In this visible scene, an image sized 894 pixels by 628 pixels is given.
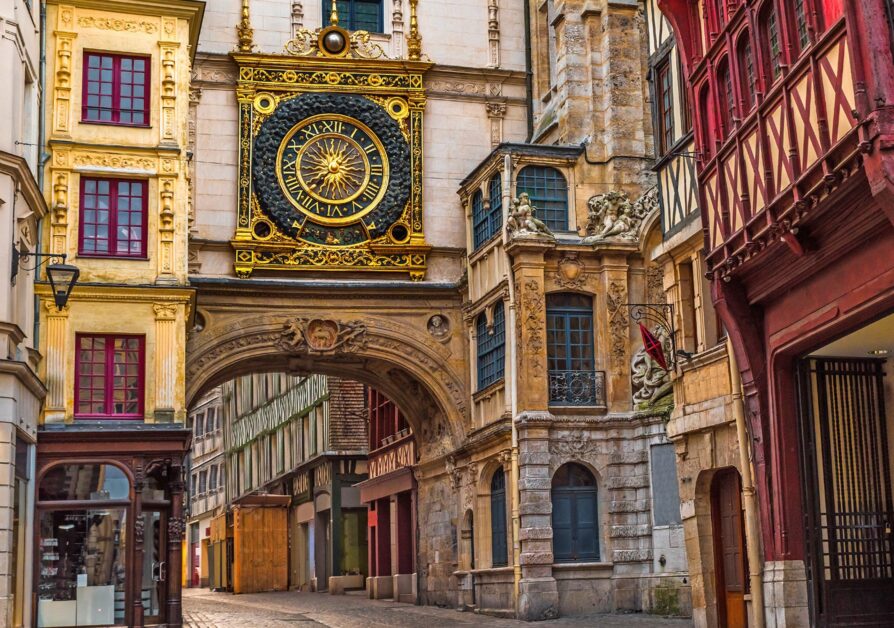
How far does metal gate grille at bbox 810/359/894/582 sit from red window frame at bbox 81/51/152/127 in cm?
1379

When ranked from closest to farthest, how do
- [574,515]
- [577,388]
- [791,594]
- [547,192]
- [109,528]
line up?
[791,594] → [109,528] → [574,515] → [577,388] → [547,192]

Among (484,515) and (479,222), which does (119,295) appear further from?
(484,515)

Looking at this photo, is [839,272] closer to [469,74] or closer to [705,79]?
[705,79]

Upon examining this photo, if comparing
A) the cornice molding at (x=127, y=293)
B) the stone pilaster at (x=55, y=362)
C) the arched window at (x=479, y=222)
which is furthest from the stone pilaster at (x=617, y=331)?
the stone pilaster at (x=55, y=362)

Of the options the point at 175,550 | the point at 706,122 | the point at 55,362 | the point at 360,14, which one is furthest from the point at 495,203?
the point at 706,122

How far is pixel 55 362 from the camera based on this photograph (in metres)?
22.1

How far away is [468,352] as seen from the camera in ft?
92.5

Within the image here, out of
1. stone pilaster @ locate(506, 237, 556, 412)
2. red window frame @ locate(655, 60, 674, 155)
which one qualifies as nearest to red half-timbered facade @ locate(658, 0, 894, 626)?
red window frame @ locate(655, 60, 674, 155)

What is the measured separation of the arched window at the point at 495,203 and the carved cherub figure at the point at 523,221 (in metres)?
0.77

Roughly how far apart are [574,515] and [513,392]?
2515 millimetres

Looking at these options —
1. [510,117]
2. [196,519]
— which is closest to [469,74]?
[510,117]

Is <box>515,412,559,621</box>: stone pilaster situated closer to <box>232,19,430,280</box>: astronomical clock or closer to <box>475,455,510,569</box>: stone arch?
<box>475,455,510,569</box>: stone arch

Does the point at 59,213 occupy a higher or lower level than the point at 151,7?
lower

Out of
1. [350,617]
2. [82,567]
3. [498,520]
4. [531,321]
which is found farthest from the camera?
[498,520]
